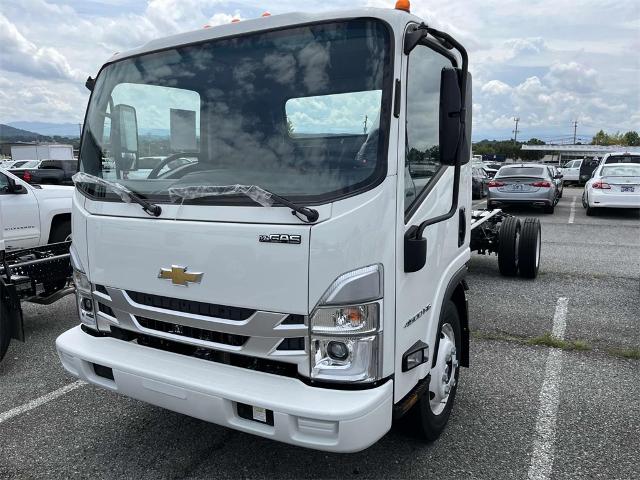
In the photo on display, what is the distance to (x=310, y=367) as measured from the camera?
2.32 metres

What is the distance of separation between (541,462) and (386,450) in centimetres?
89

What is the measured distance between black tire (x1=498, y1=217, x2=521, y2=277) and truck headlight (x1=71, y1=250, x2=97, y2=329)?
18.9 ft

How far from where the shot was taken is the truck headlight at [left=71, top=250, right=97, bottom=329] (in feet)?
9.87

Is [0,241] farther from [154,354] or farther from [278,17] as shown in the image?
[278,17]

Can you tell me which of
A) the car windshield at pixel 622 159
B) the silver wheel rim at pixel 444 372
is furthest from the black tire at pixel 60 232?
the car windshield at pixel 622 159

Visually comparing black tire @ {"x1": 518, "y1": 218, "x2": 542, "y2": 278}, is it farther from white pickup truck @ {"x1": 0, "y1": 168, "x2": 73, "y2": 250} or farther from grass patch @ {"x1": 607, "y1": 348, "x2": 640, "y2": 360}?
white pickup truck @ {"x1": 0, "y1": 168, "x2": 73, "y2": 250}

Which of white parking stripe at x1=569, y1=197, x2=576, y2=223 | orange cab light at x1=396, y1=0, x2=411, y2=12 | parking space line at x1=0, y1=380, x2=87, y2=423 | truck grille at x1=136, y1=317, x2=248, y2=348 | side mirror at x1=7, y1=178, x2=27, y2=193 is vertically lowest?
white parking stripe at x1=569, y1=197, x2=576, y2=223

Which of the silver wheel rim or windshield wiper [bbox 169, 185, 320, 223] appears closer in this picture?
windshield wiper [bbox 169, 185, 320, 223]

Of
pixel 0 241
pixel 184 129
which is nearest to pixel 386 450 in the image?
pixel 184 129

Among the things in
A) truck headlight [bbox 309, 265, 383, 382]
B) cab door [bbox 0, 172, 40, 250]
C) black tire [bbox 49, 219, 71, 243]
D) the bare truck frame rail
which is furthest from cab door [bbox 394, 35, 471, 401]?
black tire [bbox 49, 219, 71, 243]

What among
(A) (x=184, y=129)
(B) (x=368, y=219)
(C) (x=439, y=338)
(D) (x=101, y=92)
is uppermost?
(D) (x=101, y=92)

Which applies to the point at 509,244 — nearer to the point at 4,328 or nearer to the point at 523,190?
the point at 4,328

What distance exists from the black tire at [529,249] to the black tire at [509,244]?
0.26ft

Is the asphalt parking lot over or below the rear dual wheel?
below
